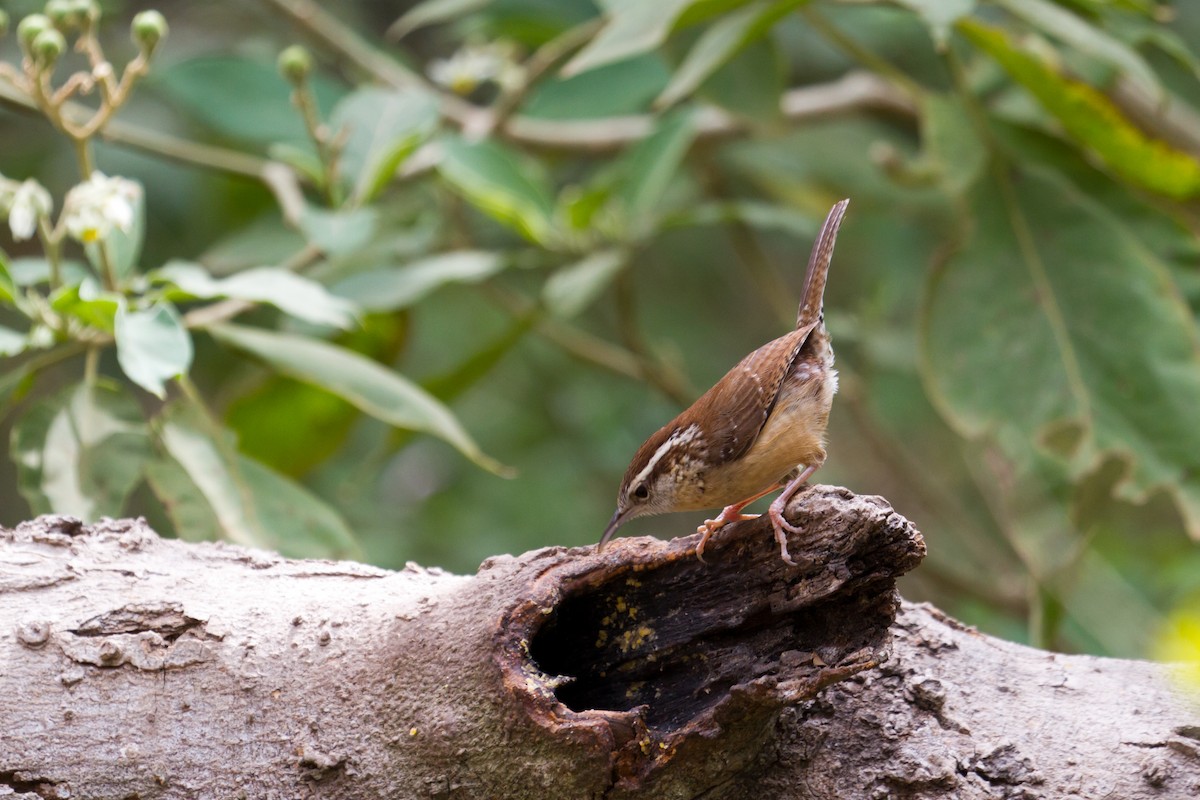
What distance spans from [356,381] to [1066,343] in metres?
2.01

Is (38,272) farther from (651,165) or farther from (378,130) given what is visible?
(651,165)

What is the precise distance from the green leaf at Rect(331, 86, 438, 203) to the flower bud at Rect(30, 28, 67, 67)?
0.87 meters

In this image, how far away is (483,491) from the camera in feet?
16.8

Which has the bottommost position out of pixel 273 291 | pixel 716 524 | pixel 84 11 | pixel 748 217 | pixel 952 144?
pixel 273 291

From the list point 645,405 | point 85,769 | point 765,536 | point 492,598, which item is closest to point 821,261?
point 765,536

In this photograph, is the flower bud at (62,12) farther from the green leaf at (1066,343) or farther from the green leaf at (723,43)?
the green leaf at (1066,343)

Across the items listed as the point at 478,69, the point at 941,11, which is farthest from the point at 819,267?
the point at 478,69

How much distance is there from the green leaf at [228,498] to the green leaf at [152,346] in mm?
456

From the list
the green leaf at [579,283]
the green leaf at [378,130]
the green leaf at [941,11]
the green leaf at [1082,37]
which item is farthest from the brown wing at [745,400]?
the green leaf at [378,130]

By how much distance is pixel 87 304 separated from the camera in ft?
7.64

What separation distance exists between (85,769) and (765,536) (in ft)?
3.76

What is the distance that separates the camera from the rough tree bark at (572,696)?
1.71m

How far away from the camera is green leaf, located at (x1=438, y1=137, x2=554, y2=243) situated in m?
3.41

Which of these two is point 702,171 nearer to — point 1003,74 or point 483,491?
point 1003,74
